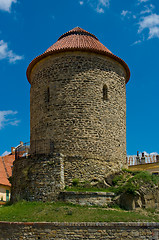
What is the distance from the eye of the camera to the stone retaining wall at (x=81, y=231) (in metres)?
13.1

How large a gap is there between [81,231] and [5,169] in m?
21.0

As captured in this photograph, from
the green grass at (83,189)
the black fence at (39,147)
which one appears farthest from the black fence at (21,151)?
the green grass at (83,189)

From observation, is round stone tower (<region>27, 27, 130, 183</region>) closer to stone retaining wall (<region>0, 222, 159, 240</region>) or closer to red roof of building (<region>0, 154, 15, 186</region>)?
stone retaining wall (<region>0, 222, 159, 240</region>)

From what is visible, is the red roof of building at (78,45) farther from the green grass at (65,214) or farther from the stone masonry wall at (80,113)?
the green grass at (65,214)

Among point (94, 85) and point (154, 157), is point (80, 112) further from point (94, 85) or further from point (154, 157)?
point (154, 157)

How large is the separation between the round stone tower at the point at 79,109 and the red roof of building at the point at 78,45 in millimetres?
57

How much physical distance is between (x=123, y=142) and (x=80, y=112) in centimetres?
367

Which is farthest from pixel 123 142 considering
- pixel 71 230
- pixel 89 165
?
pixel 71 230

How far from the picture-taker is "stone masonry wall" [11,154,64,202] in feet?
53.9

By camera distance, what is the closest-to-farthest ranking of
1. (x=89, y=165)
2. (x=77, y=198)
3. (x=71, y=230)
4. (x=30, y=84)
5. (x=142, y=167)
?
(x=71, y=230)
(x=77, y=198)
(x=89, y=165)
(x=30, y=84)
(x=142, y=167)

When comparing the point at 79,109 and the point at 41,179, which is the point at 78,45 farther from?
the point at 41,179

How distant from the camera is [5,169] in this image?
32.8m

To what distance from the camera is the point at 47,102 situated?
62.7ft

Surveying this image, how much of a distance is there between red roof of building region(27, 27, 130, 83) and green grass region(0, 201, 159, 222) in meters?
8.63
